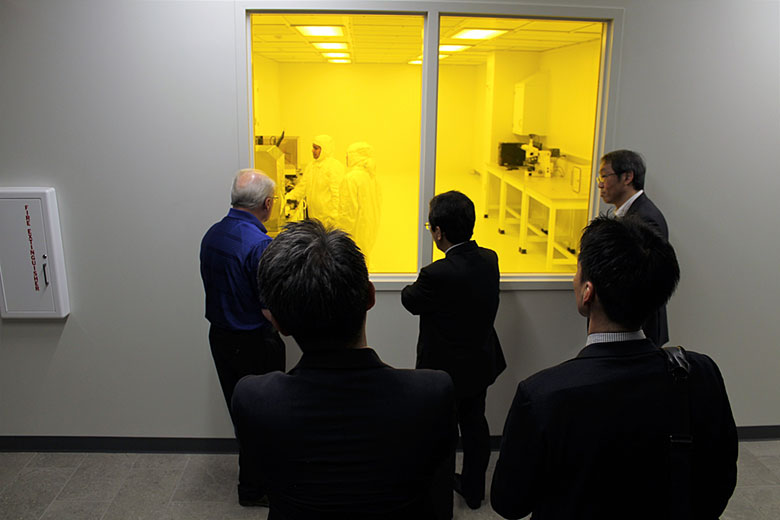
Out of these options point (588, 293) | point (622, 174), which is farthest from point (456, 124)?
point (588, 293)

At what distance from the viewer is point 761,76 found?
2.89 meters

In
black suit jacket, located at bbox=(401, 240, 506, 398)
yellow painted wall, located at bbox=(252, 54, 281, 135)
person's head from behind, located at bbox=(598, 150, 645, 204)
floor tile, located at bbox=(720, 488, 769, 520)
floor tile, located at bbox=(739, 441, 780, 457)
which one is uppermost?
yellow painted wall, located at bbox=(252, 54, 281, 135)

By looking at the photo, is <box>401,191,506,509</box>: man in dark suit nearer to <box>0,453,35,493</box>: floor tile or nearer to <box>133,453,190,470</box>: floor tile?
<box>133,453,190,470</box>: floor tile

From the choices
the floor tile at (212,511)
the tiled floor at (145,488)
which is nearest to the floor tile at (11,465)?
the tiled floor at (145,488)

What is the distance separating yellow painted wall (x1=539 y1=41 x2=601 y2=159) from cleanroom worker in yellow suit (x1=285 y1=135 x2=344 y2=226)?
1.20 metres

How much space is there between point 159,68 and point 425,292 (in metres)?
1.65

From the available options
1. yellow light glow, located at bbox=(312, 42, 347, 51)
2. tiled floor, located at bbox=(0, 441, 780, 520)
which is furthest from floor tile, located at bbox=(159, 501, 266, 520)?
yellow light glow, located at bbox=(312, 42, 347, 51)

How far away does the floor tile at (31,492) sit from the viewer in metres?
2.59

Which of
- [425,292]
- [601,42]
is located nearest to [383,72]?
[601,42]

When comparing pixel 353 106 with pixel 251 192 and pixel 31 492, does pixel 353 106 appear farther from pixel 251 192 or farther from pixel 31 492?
pixel 31 492

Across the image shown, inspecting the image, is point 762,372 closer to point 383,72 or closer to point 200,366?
point 383,72

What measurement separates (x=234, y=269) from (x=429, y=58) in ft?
4.57

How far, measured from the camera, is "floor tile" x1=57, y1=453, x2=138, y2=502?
273 cm

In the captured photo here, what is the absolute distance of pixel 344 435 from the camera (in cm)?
104
